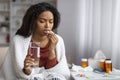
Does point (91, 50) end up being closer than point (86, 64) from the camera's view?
No

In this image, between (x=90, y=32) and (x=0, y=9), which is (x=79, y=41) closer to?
(x=90, y=32)

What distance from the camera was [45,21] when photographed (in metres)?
1.39

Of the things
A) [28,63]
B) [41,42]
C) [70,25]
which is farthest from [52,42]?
[70,25]

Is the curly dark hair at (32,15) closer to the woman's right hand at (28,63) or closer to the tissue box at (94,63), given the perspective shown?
the woman's right hand at (28,63)

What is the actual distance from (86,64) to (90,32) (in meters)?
1.24

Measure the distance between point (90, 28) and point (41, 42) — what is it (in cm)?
193

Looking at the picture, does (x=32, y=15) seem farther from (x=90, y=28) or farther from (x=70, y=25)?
(x=70, y=25)

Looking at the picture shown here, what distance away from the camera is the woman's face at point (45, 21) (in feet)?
4.54

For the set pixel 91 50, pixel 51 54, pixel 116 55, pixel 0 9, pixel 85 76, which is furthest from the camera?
pixel 0 9

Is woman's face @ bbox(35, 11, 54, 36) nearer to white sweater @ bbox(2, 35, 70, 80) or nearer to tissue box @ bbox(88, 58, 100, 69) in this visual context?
white sweater @ bbox(2, 35, 70, 80)

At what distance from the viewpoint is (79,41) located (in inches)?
139

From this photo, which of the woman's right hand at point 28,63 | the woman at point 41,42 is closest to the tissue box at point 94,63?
the woman at point 41,42

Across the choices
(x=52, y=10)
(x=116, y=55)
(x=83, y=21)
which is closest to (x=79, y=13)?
(x=83, y=21)

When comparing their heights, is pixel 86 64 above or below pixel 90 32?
below
